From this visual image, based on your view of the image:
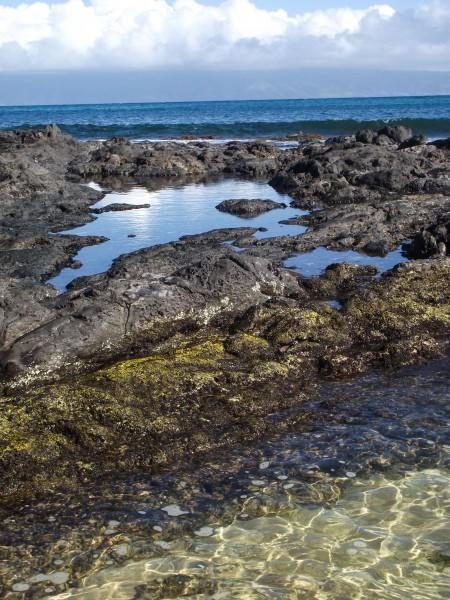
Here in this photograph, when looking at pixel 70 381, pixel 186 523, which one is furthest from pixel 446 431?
pixel 70 381

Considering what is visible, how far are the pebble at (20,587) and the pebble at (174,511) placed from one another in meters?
1.47

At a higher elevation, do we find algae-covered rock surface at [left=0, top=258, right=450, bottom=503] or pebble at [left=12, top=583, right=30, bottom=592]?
algae-covered rock surface at [left=0, top=258, right=450, bottom=503]

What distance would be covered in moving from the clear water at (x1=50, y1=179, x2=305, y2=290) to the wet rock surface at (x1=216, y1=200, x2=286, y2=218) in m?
0.31

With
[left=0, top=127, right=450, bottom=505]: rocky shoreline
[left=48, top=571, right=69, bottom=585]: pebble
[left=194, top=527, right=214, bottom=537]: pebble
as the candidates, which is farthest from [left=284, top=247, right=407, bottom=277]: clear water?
[left=48, top=571, right=69, bottom=585]: pebble

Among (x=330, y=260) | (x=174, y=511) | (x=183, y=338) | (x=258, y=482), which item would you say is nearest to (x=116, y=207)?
(x=330, y=260)

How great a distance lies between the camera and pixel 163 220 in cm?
2139

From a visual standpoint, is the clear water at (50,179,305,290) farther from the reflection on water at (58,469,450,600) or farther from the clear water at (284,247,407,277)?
the reflection on water at (58,469,450,600)

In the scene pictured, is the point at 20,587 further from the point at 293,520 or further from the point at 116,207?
the point at 116,207

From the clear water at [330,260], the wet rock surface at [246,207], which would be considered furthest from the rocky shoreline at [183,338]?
the wet rock surface at [246,207]

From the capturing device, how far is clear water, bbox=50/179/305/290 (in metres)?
17.1

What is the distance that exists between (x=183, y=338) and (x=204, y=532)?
14.6 feet

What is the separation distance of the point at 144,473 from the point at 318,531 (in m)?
1.93

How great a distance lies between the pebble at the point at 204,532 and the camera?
21.0 ft

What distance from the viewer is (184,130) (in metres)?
64.6
